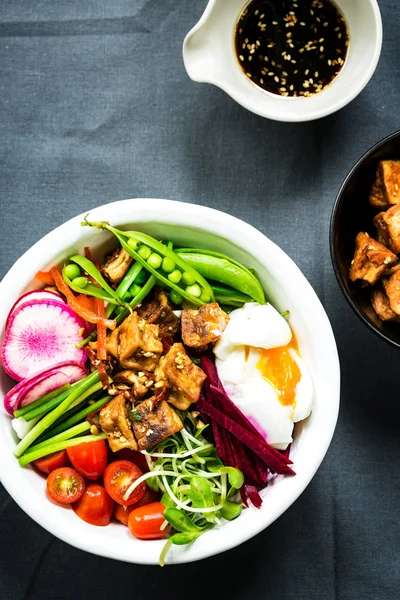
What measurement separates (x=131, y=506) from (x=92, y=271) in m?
0.64

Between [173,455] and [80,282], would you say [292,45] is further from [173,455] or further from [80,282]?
[173,455]

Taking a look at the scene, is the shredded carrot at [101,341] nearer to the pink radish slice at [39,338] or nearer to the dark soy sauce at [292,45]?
the pink radish slice at [39,338]

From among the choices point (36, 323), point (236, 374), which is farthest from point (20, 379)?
point (236, 374)

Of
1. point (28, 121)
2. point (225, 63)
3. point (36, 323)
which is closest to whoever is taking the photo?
point (36, 323)

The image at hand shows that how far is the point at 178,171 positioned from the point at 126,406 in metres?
0.76

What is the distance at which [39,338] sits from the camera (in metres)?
1.81

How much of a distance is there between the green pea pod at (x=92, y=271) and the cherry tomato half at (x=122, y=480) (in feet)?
1.47

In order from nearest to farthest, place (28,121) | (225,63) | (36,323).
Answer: (36,323) → (225,63) → (28,121)

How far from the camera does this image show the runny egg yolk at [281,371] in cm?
180

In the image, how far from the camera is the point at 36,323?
5.89ft

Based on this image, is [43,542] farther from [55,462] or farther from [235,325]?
[235,325]

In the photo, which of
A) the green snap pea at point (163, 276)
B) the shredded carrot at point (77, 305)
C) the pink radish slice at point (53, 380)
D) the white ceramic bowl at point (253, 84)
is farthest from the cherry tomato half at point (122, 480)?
the white ceramic bowl at point (253, 84)

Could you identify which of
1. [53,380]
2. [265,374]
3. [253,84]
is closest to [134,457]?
[53,380]

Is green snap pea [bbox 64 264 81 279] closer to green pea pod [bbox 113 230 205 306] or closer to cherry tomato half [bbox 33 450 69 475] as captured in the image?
green pea pod [bbox 113 230 205 306]
